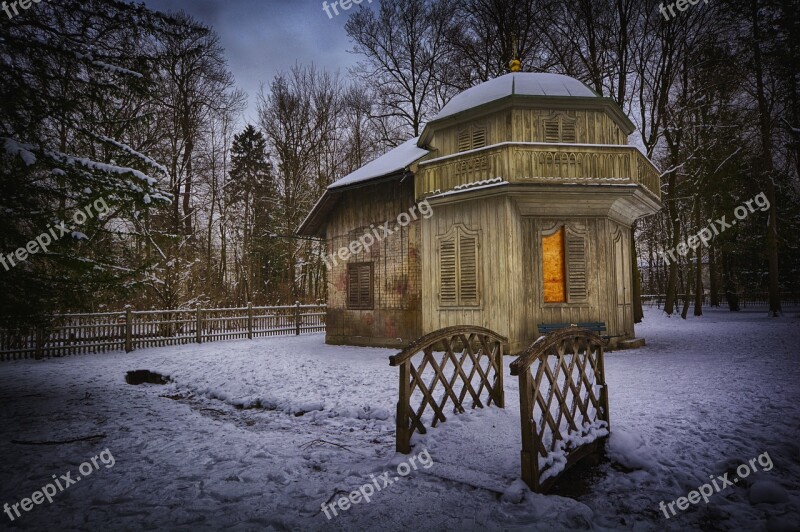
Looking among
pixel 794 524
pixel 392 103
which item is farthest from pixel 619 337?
pixel 392 103

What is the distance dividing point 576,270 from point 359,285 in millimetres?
7587

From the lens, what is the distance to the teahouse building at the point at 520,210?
11.9 meters

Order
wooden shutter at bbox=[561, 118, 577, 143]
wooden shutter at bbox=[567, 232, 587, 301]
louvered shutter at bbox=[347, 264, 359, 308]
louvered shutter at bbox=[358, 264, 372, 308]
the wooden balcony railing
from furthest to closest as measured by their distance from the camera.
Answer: louvered shutter at bbox=[347, 264, 359, 308]
louvered shutter at bbox=[358, 264, 372, 308]
wooden shutter at bbox=[561, 118, 577, 143]
wooden shutter at bbox=[567, 232, 587, 301]
the wooden balcony railing

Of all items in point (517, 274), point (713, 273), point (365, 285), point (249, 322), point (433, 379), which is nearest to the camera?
point (433, 379)

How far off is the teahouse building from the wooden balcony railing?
0.03m

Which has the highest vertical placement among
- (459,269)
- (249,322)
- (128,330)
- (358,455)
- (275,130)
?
(275,130)

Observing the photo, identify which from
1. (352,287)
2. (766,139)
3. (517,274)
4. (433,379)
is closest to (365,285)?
(352,287)

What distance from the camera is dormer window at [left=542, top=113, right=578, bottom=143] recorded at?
12.7m

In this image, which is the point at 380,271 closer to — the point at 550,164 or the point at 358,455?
the point at 550,164

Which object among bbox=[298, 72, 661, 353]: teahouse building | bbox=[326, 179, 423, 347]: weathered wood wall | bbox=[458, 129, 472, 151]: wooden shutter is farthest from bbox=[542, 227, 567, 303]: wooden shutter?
bbox=[326, 179, 423, 347]: weathered wood wall

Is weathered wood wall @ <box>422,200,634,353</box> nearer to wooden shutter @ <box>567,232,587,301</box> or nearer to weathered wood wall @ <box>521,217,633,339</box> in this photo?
weathered wood wall @ <box>521,217,633,339</box>

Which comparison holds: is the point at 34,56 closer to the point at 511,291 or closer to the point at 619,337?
the point at 511,291

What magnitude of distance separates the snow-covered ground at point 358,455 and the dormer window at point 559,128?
6.84m

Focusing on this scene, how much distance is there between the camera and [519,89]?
1289 centimetres
